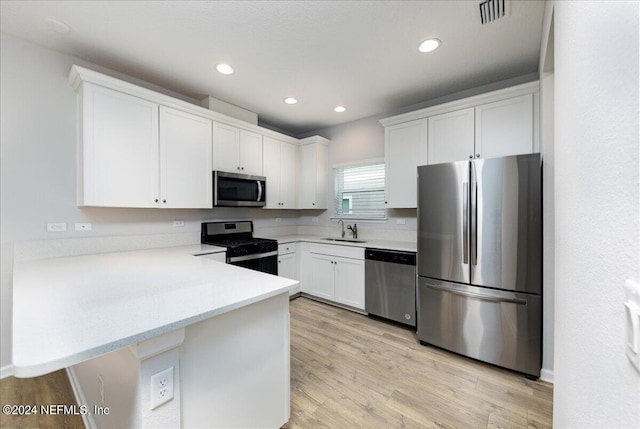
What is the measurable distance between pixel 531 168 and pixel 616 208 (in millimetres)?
1758

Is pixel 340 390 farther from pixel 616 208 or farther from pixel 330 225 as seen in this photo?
pixel 330 225

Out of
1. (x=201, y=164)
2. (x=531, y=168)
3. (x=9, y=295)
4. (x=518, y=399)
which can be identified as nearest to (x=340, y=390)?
(x=518, y=399)

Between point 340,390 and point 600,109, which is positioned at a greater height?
point 600,109

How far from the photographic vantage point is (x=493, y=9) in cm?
177

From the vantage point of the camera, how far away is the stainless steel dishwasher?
278 cm

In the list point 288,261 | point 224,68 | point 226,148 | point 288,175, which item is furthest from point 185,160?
point 288,261

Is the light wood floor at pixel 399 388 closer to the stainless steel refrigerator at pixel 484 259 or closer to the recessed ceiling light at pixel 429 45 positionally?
the stainless steel refrigerator at pixel 484 259

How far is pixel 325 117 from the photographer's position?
12.7ft

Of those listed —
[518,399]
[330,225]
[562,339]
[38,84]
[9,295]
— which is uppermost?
[38,84]

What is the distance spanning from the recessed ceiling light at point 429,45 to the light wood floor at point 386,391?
268 cm

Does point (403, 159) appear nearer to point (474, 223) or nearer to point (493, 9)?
point (474, 223)

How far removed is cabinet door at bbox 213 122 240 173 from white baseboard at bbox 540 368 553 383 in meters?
3.54

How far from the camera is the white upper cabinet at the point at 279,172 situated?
3.71m

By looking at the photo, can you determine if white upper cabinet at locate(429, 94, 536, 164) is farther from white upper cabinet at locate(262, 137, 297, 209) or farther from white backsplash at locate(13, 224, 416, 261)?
white upper cabinet at locate(262, 137, 297, 209)
